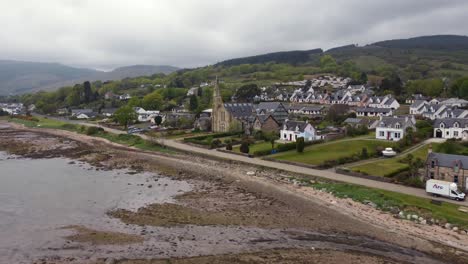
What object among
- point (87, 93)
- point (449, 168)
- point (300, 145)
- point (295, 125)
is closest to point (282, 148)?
point (300, 145)

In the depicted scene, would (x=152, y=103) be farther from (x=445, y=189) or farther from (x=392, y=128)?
(x=445, y=189)

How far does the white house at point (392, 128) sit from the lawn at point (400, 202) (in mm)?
20327

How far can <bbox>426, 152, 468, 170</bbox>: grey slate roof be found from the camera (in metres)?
29.4

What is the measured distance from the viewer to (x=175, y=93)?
416 feet

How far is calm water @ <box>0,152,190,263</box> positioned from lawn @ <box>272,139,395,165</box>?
42.9 feet

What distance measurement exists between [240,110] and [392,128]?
86.3 feet

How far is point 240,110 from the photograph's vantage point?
6612 centimetres

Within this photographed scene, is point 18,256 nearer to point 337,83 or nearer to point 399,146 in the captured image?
point 399,146

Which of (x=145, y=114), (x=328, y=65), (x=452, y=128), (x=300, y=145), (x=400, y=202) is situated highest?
(x=328, y=65)

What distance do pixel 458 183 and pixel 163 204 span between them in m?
22.5

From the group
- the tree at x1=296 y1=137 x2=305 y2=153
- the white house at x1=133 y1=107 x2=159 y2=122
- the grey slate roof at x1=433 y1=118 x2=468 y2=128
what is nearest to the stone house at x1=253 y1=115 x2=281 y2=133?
the tree at x1=296 y1=137 x2=305 y2=153

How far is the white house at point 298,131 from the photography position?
1964 inches

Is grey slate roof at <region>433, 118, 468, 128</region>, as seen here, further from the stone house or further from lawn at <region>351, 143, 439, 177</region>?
the stone house

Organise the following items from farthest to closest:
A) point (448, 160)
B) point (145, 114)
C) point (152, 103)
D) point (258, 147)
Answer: point (152, 103), point (145, 114), point (258, 147), point (448, 160)
